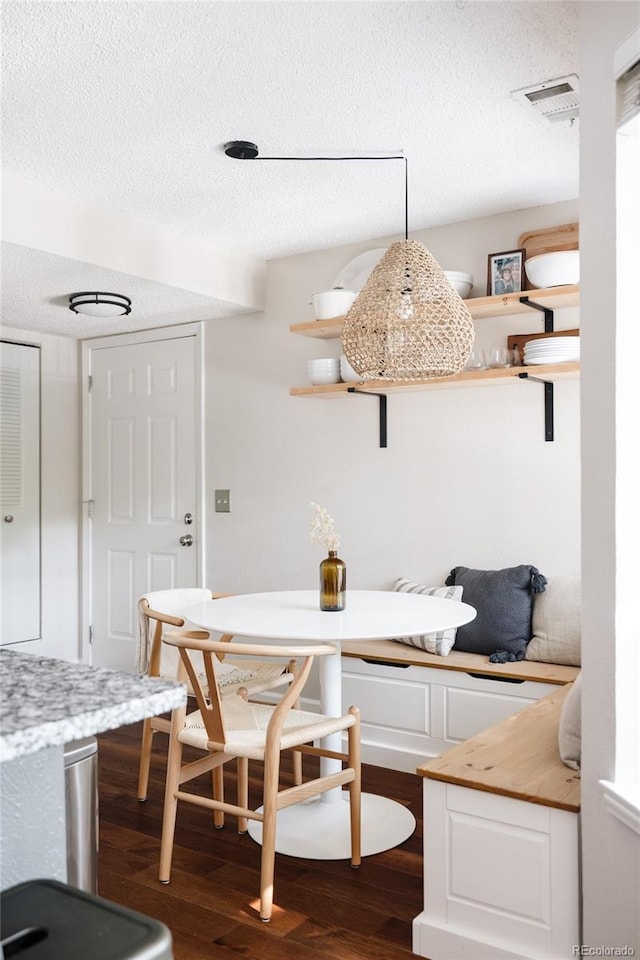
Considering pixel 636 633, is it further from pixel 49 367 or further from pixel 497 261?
pixel 49 367

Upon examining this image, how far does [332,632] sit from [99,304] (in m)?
2.41

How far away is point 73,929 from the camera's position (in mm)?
950

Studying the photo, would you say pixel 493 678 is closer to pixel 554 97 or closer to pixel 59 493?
pixel 554 97

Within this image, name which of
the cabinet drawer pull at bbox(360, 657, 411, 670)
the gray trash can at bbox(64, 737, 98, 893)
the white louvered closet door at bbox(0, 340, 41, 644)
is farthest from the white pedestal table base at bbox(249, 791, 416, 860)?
the white louvered closet door at bbox(0, 340, 41, 644)

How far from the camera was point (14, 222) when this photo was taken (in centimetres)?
332

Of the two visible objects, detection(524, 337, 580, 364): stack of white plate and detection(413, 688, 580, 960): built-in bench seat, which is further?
detection(524, 337, 580, 364): stack of white plate

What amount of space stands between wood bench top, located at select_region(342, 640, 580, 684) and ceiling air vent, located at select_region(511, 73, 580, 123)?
1999 millimetres

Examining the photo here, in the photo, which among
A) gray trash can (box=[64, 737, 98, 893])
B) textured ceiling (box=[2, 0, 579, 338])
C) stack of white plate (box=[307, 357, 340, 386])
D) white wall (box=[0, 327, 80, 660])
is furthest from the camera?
white wall (box=[0, 327, 80, 660])

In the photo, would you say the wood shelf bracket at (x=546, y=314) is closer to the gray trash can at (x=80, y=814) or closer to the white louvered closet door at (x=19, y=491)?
the gray trash can at (x=80, y=814)

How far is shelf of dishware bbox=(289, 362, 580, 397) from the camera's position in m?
3.39

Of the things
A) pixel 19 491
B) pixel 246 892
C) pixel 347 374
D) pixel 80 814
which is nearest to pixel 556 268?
pixel 347 374

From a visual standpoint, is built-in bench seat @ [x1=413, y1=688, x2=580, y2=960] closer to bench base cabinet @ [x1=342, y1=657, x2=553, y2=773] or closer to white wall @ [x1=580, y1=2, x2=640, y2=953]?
white wall @ [x1=580, y1=2, x2=640, y2=953]

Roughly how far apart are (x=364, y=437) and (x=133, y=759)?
192 cm

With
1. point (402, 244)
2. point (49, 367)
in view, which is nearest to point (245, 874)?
point (402, 244)
